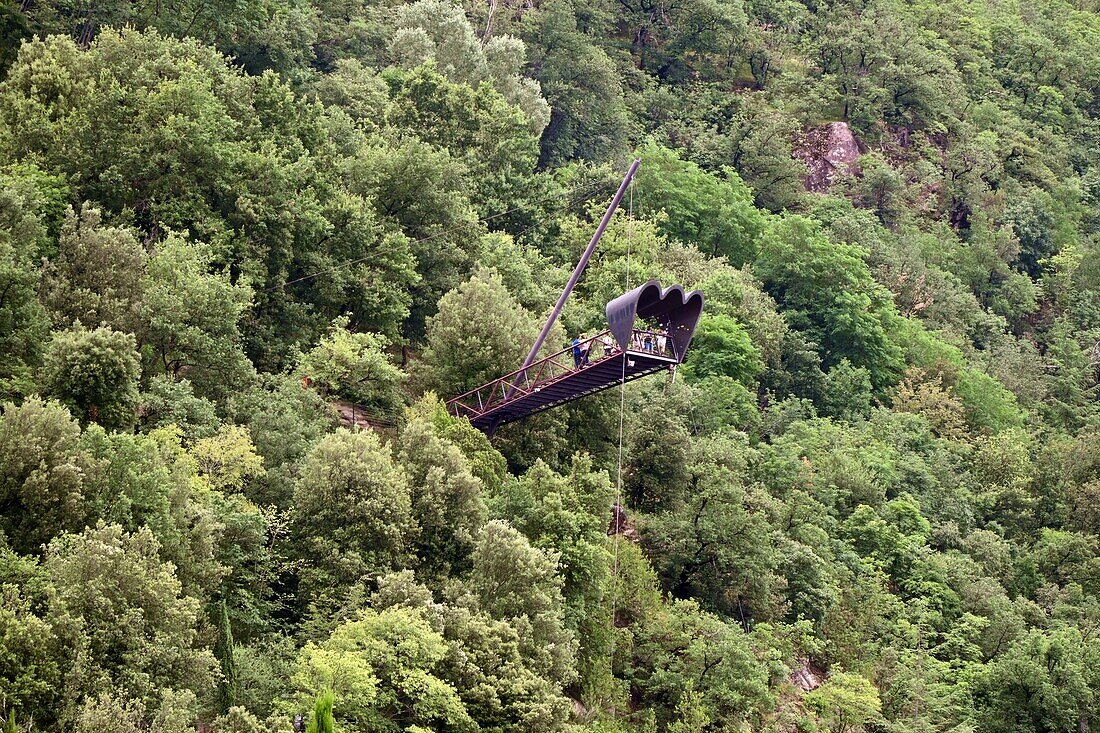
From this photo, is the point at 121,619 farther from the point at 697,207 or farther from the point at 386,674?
the point at 697,207

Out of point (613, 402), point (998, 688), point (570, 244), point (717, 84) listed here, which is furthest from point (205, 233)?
point (717, 84)

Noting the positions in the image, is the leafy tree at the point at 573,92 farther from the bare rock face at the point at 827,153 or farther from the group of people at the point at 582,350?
the group of people at the point at 582,350

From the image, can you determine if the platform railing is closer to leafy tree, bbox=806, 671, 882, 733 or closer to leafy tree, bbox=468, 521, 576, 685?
leafy tree, bbox=468, 521, 576, 685

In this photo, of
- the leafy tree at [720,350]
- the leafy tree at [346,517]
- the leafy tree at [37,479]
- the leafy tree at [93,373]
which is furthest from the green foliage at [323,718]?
the leafy tree at [720,350]

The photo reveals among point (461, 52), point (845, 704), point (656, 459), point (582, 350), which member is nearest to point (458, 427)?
point (582, 350)

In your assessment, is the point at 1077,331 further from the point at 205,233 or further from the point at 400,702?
the point at 400,702

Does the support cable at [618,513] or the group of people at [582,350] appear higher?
the group of people at [582,350]
